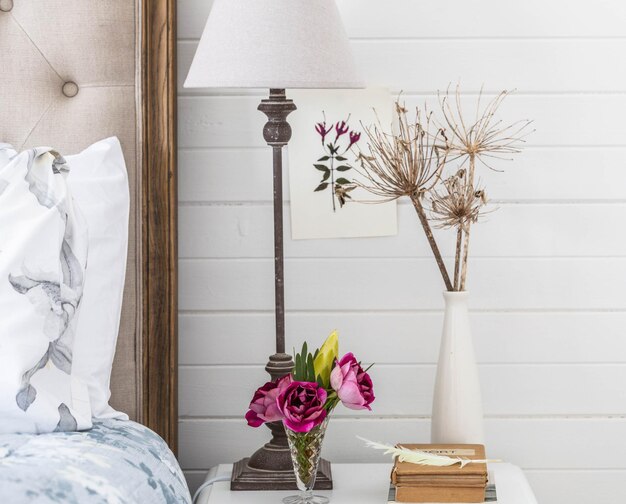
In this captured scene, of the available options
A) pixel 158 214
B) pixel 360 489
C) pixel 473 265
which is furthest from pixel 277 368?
pixel 473 265

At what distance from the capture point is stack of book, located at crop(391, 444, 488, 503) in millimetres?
1346

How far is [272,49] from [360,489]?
0.76 metres

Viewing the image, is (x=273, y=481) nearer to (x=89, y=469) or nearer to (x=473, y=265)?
(x=89, y=469)

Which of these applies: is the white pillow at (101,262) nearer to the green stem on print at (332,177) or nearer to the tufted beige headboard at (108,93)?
the tufted beige headboard at (108,93)

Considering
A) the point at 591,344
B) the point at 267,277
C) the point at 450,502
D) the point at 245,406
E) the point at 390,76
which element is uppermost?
the point at 390,76

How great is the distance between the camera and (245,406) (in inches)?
69.1

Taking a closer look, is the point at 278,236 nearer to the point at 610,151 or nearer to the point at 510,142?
the point at 510,142

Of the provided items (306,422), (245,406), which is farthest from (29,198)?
(245,406)

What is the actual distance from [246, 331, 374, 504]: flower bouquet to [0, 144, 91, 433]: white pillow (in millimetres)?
285

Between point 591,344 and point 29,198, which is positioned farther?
point 591,344

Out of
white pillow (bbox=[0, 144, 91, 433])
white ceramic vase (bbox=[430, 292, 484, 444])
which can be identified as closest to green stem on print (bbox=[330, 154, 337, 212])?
white ceramic vase (bbox=[430, 292, 484, 444])

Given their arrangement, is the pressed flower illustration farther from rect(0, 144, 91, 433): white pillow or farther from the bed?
rect(0, 144, 91, 433): white pillow

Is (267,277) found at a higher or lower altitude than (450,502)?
higher

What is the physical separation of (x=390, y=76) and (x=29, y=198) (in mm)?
777
